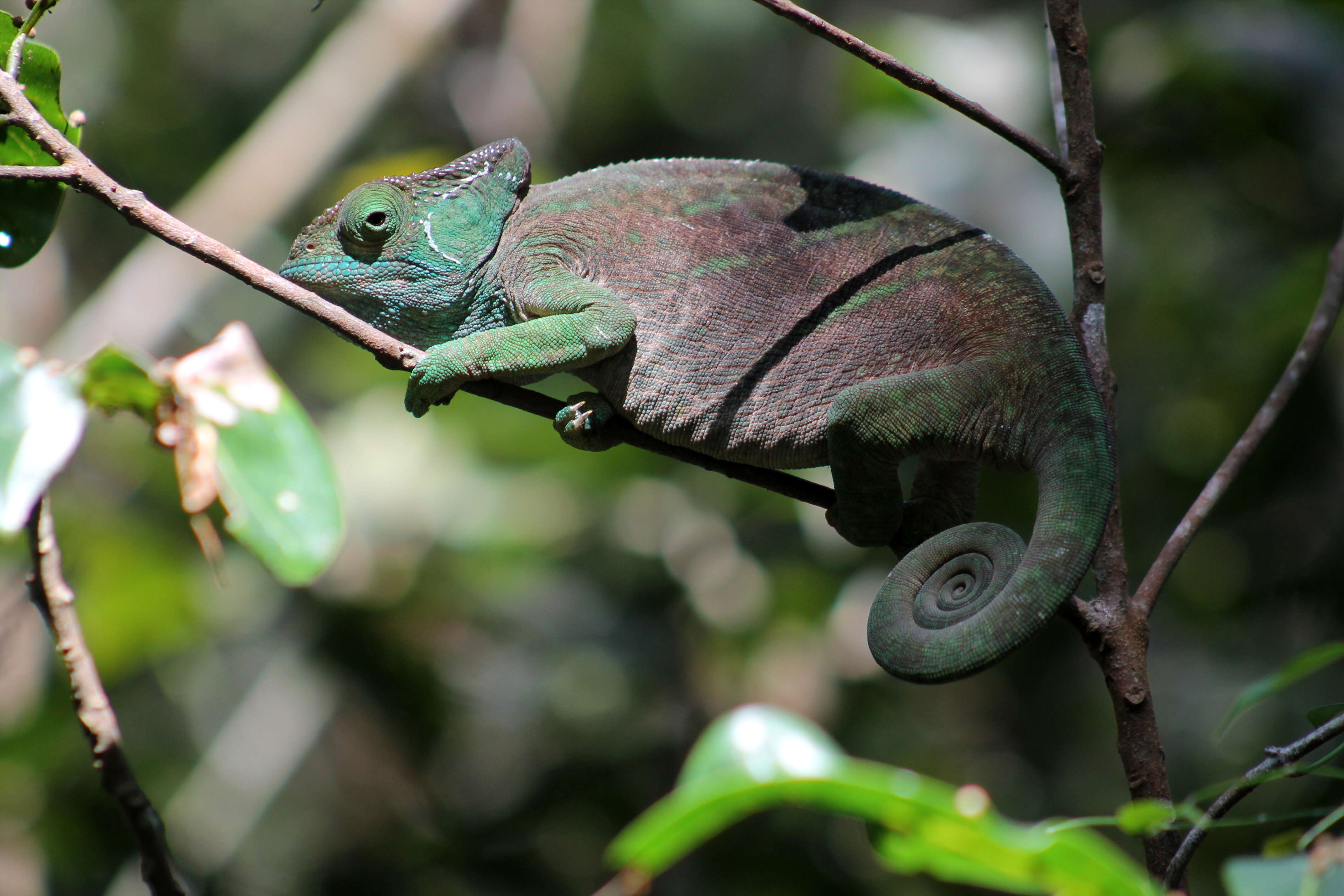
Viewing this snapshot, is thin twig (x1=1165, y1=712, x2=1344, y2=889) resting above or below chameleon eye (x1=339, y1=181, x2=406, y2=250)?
below

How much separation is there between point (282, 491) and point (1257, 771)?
1104 mm

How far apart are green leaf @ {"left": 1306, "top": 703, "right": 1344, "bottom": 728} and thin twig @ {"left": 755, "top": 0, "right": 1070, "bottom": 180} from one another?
2.81ft

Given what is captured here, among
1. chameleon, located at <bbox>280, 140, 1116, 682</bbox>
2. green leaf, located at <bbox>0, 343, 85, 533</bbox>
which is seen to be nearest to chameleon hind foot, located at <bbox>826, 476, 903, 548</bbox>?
chameleon, located at <bbox>280, 140, 1116, 682</bbox>

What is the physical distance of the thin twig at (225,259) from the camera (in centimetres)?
167

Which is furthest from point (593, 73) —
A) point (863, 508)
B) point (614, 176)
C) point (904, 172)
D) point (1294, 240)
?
point (863, 508)

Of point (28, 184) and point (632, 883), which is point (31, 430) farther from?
point (28, 184)

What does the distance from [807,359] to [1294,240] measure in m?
2.97

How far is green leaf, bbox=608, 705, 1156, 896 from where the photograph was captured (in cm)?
71

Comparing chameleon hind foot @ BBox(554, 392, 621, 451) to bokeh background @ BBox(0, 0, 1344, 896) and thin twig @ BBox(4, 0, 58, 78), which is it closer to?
thin twig @ BBox(4, 0, 58, 78)

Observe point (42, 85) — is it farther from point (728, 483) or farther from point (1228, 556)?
→ point (1228, 556)

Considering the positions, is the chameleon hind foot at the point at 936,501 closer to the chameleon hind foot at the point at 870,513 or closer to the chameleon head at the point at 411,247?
the chameleon hind foot at the point at 870,513

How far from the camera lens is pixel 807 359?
2.01 meters

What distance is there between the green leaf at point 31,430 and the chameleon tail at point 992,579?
112 cm

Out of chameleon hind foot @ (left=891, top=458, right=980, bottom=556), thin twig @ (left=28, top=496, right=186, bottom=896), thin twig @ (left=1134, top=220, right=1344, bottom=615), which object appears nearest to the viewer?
thin twig @ (left=28, top=496, right=186, bottom=896)
